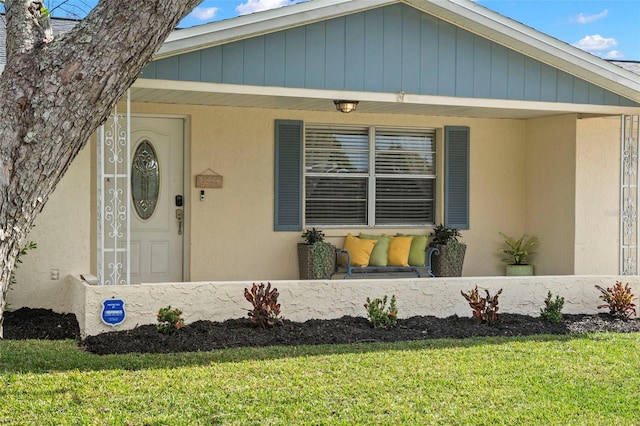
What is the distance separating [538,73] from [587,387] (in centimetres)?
456

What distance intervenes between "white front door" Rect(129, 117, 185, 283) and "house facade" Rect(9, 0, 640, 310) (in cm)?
2

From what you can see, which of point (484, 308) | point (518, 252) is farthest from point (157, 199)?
point (518, 252)

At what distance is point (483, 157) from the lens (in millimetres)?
11906

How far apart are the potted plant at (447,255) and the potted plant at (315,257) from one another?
1.56 meters

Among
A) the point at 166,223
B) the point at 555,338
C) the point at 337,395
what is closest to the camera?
the point at 337,395

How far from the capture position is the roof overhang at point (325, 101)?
8.68 meters

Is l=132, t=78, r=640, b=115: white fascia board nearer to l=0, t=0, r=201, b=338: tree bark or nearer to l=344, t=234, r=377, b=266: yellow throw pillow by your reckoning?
l=344, t=234, r=377, b=266: yellow throw pillow

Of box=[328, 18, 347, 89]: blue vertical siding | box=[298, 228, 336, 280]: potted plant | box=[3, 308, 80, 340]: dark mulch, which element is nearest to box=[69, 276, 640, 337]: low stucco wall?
box=[3, 308, 80, 340]: dark mulch

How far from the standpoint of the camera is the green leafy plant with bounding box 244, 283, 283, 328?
8539 mm

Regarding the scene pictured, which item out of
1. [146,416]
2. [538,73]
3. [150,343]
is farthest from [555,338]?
[146,416]

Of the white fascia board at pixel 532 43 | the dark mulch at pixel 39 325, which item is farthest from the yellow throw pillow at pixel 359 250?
the dark mulch at pixel 39 325

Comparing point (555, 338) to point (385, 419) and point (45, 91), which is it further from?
point (45, 91)

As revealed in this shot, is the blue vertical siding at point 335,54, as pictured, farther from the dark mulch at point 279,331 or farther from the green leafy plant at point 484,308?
the green leafy plant at point 484,308

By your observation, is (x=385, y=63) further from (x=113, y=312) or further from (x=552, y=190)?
(x=113, y=312)
